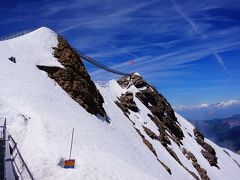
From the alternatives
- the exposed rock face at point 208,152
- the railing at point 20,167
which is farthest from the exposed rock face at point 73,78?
the exposed rock face at point 208,152

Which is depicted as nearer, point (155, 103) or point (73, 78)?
point (73, 78)

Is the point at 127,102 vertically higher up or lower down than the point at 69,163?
higher up

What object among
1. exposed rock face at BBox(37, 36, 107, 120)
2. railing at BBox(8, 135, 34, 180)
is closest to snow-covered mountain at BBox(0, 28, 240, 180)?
exposed rock face at BBox(37, 36, 107, 120)

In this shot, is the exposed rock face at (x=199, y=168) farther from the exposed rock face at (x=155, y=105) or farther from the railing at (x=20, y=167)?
the railing at (x=20, y=167)

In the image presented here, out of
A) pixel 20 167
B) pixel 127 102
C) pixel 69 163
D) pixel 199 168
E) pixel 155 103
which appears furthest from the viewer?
pixel 155 103

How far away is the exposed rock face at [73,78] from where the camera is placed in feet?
126

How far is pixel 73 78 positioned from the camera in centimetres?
4075

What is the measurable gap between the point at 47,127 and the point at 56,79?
15780 millimetres

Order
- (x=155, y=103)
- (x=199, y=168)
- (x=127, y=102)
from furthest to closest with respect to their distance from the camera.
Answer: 1. (x=155, y=103)
2. (x=127, y=102)
3. (x=199, y=168)

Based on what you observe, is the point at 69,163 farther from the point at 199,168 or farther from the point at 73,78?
the point at 199,168

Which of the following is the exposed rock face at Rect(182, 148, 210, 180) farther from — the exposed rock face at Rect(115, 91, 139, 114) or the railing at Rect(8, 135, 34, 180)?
the railing at Rect(8, 135, 34, 180)

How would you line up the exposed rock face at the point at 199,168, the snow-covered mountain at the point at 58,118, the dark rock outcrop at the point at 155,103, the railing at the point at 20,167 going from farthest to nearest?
the dark rock outcrop at the point at 155,103 → the exposed rock face at the point at 199,168 → the snow-covered mountain at the point at 58,118 → the railing at the point at 20,167

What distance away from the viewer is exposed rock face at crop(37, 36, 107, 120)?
38.5 metres

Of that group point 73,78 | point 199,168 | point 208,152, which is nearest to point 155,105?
point 208,152
